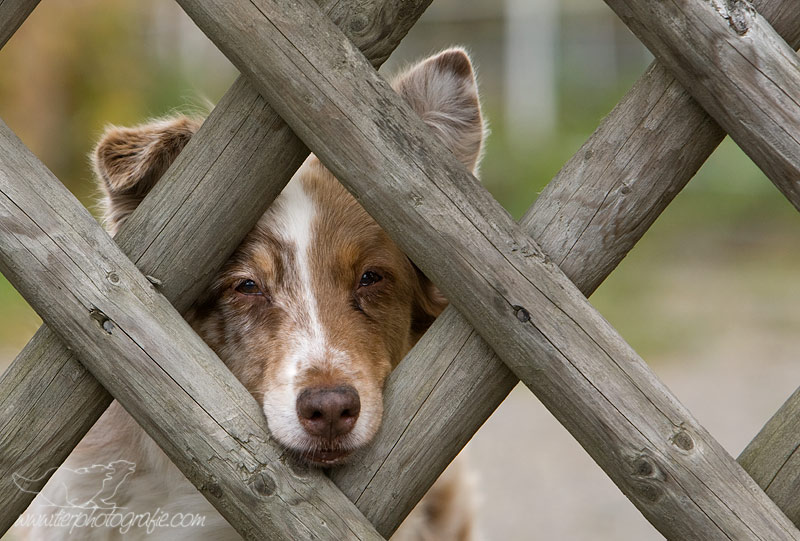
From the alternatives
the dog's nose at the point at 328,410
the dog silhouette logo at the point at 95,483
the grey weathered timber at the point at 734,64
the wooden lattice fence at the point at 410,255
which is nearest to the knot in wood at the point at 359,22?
the wooden lattice fence at the point at 410,255

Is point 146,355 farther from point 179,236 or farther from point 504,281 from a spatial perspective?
point 504,281

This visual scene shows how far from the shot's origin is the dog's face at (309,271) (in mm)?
2742

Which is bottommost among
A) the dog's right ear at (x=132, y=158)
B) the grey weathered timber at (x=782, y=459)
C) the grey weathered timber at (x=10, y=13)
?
the dog's right ear at (x=132, y=158)

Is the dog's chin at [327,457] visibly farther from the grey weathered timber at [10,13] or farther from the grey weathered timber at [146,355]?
the grey weathered timber at [10,13]

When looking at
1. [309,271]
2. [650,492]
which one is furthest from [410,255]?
[309,271]

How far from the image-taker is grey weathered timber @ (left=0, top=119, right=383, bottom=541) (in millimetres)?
2125

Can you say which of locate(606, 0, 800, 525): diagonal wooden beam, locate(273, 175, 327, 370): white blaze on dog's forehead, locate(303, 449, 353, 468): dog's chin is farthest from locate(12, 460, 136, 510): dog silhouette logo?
locate(606, 0, 800, 525): diagonal wooden beam

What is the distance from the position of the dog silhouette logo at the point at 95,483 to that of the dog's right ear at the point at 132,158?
81cm

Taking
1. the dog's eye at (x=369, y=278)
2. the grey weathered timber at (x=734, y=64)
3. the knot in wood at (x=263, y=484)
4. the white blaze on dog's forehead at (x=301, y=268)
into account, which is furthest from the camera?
the dog's eye at (x=369, y=278)

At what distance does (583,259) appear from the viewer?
2121mm

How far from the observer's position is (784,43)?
6.48ft

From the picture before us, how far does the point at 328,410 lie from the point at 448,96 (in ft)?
3.50

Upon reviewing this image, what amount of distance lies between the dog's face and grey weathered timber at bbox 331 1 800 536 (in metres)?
0.38

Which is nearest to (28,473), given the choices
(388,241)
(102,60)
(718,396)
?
(388,241)
